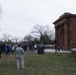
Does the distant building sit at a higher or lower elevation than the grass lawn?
higher

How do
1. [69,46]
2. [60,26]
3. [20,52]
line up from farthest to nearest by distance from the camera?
[60,26] → [69,46] → [20,52]

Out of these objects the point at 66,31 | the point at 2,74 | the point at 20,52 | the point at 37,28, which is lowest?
the point at 2,74

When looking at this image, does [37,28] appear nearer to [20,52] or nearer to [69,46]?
[69,46]

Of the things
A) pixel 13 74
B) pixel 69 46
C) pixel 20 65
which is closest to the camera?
pixel 13 74

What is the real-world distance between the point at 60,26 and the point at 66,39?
699 centimetres

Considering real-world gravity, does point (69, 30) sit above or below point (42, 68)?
above

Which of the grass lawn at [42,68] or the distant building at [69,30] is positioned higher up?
the distant building at [69,30]

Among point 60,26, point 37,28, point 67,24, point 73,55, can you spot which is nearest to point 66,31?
point 67,24

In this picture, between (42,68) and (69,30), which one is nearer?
(42,68)

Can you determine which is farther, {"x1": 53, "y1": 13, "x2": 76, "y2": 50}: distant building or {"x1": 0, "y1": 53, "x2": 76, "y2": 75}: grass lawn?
{"x1": 53, "y1": 13, "x2": 76, "y2": 50}: distant building

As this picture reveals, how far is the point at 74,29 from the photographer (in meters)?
54.2

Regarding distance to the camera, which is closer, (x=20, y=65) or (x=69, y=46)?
(x=20, y=65)

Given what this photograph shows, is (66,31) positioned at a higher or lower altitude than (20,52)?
higher

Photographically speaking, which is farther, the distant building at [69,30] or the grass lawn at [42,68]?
the distant building at [69,30]
